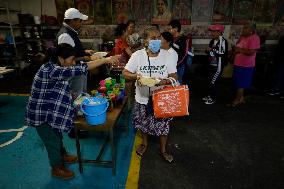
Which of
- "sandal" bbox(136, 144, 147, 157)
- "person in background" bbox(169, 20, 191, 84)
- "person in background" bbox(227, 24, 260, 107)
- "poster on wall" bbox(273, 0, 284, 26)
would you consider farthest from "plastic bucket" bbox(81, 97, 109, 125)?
"poster on wall" bbox(273, 0, 284, 26)

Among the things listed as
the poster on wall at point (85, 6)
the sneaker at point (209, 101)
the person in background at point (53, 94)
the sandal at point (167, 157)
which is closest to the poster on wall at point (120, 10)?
the poster on wall at point (85, 6)

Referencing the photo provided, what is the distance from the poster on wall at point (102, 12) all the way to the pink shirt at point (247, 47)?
5912 millimetres

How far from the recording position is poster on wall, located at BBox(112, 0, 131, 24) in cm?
945

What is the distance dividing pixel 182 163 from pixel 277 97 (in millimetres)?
4759

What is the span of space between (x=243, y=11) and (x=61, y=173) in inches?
351

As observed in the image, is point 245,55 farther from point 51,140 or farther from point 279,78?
point 51,140

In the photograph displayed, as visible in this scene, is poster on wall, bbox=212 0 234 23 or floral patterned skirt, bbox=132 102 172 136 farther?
poster on wall, bbox=212 0 234 23

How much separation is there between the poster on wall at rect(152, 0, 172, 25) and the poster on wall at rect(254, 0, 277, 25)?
3.42 m

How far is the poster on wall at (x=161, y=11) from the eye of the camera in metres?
9.30

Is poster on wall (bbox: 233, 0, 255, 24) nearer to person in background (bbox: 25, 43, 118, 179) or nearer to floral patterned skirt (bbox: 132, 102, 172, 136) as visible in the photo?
floral patterned skirt (bbox: 132, 102, 172, 136)

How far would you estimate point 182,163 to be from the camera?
378cm

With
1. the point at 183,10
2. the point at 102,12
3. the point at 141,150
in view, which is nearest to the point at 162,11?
the point at 183,10

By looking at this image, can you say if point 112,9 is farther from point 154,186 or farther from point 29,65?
point 154,186

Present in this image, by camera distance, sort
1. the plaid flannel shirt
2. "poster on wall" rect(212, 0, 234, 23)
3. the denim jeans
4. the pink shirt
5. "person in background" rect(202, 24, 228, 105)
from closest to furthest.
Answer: the plaid flannel shirt
the denim jeans
the pink shirt
"person in background" rect(202, 24, 228, 105)
"poster on wall" rect(212, 0, 234, 23)
